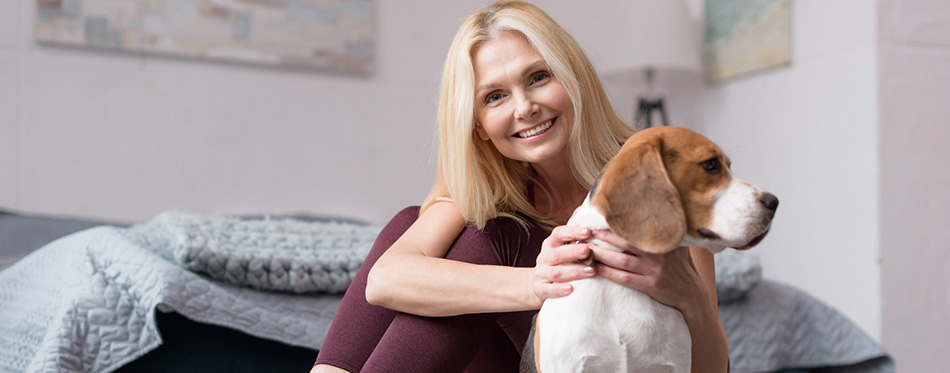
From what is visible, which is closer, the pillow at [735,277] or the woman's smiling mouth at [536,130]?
the woman's smiling mouth at [536,130]

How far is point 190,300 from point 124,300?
5.4 inches

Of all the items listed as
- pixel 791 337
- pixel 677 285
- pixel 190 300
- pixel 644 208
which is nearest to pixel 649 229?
pixel 644 208

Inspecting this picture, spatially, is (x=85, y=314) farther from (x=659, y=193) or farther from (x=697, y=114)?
(x=697, y=114)

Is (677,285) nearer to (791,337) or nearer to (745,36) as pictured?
(791,337)

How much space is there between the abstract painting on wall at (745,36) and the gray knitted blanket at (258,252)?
2.38m

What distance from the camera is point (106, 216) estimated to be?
9.62 feet

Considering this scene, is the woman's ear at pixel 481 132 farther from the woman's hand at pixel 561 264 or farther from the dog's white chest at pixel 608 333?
the dog's white chest at pixel 608 333

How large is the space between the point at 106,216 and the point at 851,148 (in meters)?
3.20

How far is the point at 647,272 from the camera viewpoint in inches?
35.6

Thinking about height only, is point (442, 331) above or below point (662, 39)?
below

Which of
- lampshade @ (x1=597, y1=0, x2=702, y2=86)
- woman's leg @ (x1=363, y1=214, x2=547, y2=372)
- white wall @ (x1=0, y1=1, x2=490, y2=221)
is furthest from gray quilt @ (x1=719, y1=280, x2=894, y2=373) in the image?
lampshade @ (x1=597, y1=0, x2=702, y2=86)

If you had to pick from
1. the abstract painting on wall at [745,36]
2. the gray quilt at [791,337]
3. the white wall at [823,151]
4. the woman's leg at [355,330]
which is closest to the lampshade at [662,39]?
the abstract painting on wall at [745,36]

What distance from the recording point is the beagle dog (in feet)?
2.82

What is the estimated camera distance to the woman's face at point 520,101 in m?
1.31
